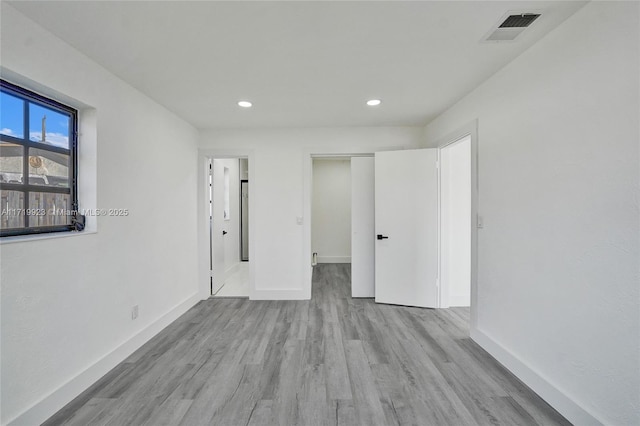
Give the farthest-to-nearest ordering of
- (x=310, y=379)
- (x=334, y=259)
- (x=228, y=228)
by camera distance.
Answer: (x=334, y=259) < (x=228, y=228) < (x=310, y=379)

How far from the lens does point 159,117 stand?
289cm

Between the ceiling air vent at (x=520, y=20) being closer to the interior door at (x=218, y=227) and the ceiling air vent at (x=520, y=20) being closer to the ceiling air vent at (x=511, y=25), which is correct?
the ceiling air vent at (x=511, y=25)

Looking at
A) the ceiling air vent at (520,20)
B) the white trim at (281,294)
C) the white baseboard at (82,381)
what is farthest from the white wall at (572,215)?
the white baseboard at (82,381)

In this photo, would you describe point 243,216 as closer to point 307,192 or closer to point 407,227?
point 307,192

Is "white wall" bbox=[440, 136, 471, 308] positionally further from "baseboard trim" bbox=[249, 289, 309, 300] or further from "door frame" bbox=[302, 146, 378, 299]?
"baseboard trim" bbox=[249, 289, 309, 300]

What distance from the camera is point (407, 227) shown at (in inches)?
140

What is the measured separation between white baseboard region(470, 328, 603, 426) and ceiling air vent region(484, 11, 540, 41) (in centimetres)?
231

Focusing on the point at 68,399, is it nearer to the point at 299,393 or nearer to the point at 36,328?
the point at 36,328

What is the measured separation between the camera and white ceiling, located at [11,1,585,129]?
4.97 ft

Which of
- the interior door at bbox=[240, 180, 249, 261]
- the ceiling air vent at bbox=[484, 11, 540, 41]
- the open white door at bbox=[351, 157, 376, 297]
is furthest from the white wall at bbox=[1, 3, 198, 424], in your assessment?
the interior door at bbox=[240, 180, 249, 261]

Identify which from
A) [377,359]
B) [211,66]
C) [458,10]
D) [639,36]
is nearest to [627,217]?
[639,36]

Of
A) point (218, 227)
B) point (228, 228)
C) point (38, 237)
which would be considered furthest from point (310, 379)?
point (228, 228)

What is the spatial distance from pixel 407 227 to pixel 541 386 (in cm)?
202

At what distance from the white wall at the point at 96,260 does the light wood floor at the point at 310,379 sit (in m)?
0.25
